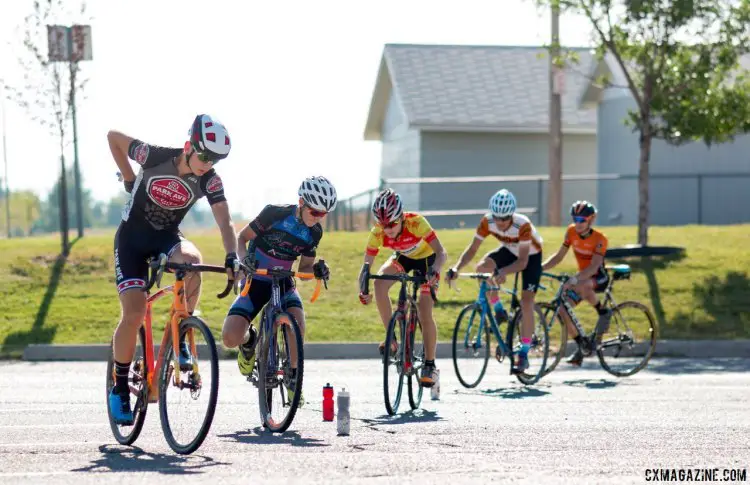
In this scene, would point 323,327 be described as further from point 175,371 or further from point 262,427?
point 175,371

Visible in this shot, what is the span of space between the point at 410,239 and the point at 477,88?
32276 mm

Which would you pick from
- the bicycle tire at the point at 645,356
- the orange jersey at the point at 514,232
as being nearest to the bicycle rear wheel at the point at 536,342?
the orange jersey at the point at 514,232

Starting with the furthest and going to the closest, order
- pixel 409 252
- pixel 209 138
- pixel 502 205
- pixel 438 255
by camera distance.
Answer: pixel 502 205
pixel 409 252
pixel 438 255
pixel 209 138

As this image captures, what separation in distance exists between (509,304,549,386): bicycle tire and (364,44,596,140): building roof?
1056 inches

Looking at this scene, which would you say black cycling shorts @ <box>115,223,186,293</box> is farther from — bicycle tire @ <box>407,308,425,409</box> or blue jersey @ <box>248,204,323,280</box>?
bicycle tire @ <box>407,308,425,409</box>

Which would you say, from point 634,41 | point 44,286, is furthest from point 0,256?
point 634,41

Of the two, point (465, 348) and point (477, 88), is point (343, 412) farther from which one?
point (477, 88)

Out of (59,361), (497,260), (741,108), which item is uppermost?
(741,108)

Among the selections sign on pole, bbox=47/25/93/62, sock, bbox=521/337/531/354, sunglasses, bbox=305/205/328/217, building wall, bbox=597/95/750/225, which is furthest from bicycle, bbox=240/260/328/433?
building wall, bbox=597/95/750/225

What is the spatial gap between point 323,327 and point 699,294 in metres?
6.49

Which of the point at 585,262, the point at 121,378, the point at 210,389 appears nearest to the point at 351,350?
the point at 585,262

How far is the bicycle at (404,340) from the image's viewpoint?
37.6 ft

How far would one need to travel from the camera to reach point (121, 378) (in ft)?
30.4

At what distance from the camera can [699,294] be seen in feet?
71.1
